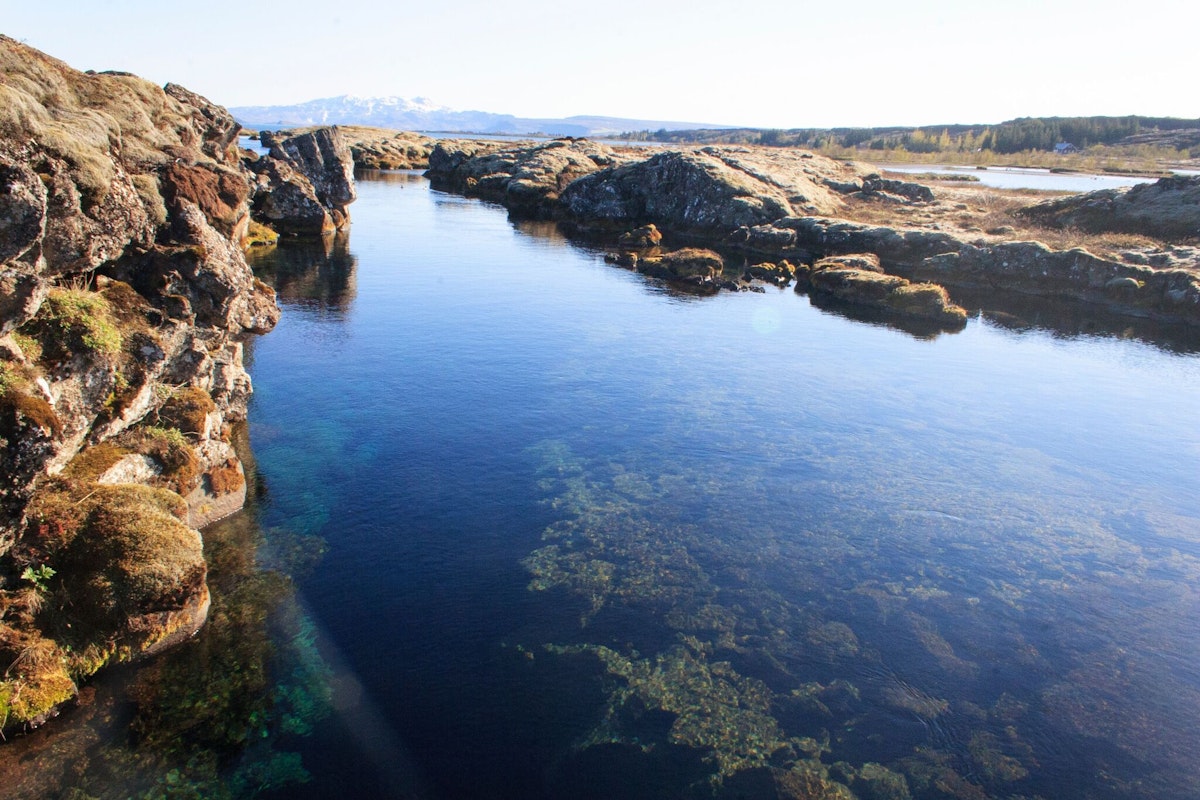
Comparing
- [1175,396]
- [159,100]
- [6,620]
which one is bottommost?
[1175,396]

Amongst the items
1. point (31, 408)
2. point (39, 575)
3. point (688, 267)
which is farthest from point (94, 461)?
point (688, 267)

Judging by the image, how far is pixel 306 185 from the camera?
91.2 m

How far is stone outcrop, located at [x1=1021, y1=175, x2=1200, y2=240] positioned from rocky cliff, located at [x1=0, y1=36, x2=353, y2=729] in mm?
109336

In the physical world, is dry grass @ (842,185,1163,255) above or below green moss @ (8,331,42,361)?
below

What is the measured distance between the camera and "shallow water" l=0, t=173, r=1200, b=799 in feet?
62.0

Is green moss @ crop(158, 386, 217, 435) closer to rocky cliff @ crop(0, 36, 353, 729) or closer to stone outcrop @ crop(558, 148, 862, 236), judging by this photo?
rocky cliff @ crop(0, 36, 353, 729)

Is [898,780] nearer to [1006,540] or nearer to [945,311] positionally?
[1006,540]

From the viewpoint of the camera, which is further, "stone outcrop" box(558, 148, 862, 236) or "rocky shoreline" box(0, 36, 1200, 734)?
"stone outcrop" box(558, 148, 862, 236)

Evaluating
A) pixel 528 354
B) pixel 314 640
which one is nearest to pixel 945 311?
pixel 528 354

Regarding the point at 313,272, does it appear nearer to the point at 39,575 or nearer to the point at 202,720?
the point at 39,575

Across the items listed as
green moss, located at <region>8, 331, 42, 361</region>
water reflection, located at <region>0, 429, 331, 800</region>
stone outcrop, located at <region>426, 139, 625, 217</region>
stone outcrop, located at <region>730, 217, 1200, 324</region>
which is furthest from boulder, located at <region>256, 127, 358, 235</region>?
water reflection, located at <region>0, 429, 331, 800</region>

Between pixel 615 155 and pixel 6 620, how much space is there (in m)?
173

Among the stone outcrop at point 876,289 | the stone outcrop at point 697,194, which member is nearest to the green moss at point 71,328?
the stone outcrop at point 876,289

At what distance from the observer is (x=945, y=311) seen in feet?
233
